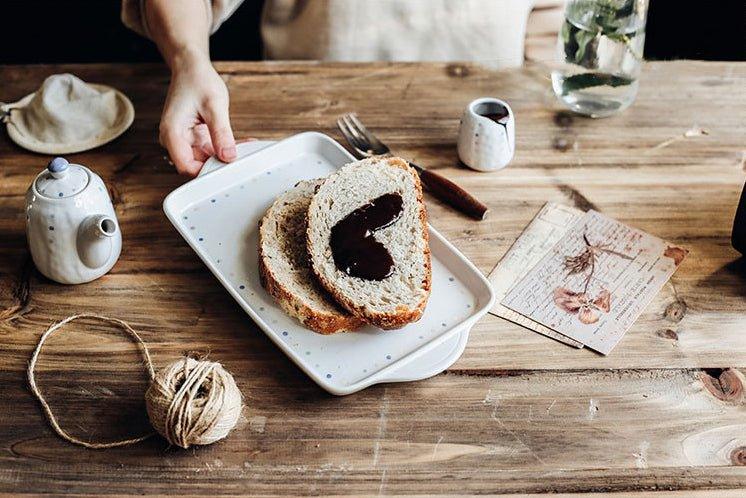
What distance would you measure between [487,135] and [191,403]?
739 millimetres

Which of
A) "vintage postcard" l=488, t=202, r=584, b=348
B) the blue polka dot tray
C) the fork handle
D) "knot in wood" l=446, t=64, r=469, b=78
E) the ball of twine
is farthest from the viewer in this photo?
"knot in wood" l=446, t=64, r=469, b=78

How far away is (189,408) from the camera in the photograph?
96cm

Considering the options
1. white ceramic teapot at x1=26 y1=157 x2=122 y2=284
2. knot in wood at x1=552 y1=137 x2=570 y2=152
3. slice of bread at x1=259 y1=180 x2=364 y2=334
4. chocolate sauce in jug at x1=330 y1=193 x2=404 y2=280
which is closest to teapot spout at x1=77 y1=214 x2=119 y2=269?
white ceramic teapot at x1=26 y1=157 x2=122 y2=284

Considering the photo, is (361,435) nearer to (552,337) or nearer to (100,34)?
(552,337)

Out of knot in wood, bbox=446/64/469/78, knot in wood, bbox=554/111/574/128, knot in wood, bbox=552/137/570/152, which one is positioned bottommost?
knot in wood, bbox=552/137/570/152

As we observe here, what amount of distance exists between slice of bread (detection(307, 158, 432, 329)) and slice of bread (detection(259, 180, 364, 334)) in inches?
1.0

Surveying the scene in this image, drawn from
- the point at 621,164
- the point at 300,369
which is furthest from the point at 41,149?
the point at 621,164

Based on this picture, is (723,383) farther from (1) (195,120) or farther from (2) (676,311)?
(1) (195,120)

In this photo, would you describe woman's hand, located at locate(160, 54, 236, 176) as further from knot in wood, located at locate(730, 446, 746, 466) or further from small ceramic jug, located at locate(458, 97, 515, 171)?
knot in wood, located at locate(730, 446, 746, 466)

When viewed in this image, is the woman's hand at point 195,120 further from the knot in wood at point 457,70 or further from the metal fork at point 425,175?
the knot in wood at point 457,70

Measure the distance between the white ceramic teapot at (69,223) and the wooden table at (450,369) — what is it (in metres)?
0.05

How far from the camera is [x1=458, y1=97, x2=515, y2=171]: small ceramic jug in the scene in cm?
141

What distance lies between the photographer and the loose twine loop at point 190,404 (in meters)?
0.96

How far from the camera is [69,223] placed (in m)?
1.14
